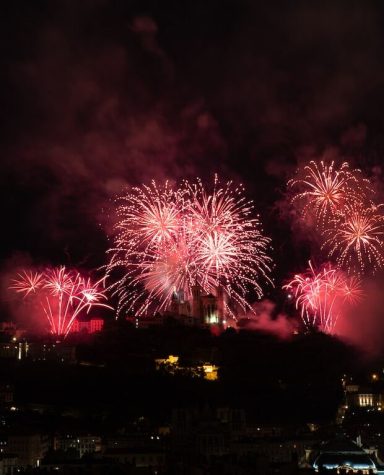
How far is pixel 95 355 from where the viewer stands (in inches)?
3280

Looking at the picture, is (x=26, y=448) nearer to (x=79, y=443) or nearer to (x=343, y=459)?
(x=79, y=443)

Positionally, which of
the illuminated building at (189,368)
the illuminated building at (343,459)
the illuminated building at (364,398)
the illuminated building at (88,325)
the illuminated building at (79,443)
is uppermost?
the illuminated building at (88,325)

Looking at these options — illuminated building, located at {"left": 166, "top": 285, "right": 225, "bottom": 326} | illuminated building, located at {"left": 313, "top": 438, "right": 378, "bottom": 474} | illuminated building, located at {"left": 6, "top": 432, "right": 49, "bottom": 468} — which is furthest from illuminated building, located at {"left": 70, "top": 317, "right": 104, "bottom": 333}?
illuminated building, located at {"left": 313, "top": 438, "right": 378, "bottom": 474}

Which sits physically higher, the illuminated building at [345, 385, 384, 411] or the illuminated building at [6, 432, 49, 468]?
the illuminated building at [345, 385, 384, 411]

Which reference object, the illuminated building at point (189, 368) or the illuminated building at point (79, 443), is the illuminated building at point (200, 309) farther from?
the illuminated building at point (79, 443)

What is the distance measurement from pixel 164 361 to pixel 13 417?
62.0ft

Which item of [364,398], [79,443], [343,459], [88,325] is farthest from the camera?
[88,325]

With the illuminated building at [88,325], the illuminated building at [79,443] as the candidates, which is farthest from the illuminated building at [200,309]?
the illuminated building at [79,443]

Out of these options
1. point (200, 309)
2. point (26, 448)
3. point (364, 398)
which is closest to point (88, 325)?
point (200, 309)

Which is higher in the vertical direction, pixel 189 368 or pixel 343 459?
pixel 189 368

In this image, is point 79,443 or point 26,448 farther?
point 79,443

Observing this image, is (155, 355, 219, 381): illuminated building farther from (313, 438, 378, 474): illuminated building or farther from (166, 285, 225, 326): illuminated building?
(313, 438, 378, 474): illuminated building

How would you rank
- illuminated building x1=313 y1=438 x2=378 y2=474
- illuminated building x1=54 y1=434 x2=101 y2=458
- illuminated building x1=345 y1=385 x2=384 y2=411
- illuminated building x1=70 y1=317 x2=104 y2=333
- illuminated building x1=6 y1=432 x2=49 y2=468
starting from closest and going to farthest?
illuminated building x1=313 y1=438 x2=378 y2=474 → illuminated building x1=6 y1=432 x2=49 y2=468 → illuminated building x1=54 y1=434 x2=101 y2=458 → illuminated building x1=345 y1=385 x2=384 y2=411 → illuminated building x1=70 y1=317 x2=104 y2=333

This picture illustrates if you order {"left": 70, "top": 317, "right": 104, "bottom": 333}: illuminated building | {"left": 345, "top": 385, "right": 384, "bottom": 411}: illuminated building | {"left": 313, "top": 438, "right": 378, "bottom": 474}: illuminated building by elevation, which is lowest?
{"left": 313, "top": 438, "right": 378, "bottom": 474}: illuminated building
